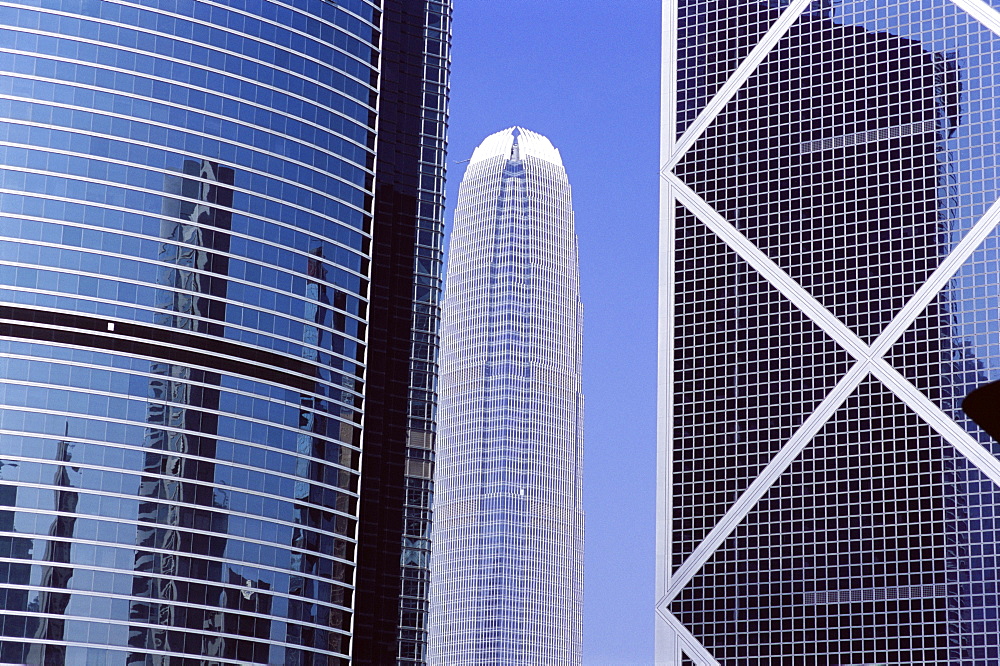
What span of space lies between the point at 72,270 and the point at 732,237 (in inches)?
1740

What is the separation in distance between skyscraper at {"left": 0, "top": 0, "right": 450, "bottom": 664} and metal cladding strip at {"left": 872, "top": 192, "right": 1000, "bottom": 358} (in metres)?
31.8

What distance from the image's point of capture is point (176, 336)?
90.2m

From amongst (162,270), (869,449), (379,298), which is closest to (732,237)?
(869,449)

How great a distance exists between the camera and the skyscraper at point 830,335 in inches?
3541

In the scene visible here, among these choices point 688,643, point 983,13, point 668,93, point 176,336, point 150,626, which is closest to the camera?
point 150,626

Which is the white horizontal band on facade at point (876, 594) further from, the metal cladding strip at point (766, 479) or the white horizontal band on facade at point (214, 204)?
the white horizontal band on facade at point (214, 204)

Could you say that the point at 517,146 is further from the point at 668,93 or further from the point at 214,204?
the point at 214,204

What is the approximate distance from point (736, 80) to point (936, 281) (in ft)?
69.2

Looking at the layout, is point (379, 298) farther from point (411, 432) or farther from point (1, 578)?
point (1, 578)

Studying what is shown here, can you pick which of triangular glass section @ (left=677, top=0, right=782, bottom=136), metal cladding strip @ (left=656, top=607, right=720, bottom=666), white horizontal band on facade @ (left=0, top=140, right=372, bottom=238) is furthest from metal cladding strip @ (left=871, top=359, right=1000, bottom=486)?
white horizontal band on facade @ (left=0, top=140, right=372, bottom=238)

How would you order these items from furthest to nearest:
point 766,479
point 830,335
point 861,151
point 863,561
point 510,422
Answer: point 510,422 < point 861,151 < point 830,335 < point 766,479 < point 863,561

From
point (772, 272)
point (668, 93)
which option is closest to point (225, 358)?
point (772, 272)

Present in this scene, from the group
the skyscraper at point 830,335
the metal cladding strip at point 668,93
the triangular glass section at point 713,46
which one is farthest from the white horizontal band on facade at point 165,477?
the triangular glass section at point 713,46

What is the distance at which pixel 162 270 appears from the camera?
90625mm
